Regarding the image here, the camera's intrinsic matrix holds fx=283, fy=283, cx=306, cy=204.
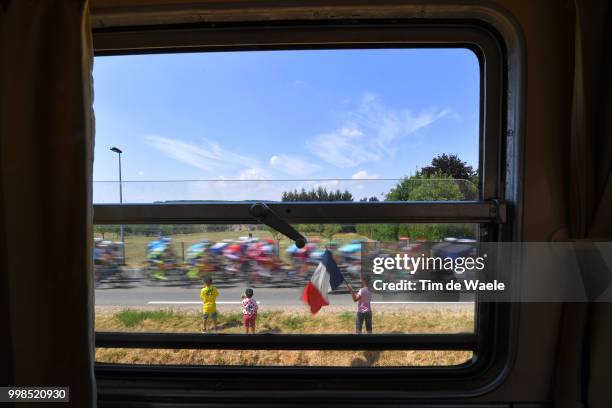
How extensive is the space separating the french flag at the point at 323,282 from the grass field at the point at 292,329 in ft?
0.21

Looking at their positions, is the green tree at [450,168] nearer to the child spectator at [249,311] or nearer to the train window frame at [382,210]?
the train window frame at [382,210]

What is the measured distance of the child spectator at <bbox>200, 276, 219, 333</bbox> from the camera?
4.03ft

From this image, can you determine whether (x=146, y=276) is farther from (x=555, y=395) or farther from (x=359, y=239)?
(x=555, y=395)

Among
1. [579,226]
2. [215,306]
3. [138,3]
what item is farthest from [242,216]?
[579,226]

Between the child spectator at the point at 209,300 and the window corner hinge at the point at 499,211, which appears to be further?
the child spectator at the point at 209,300

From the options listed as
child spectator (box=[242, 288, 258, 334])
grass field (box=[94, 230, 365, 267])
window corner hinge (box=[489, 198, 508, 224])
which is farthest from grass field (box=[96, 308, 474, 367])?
window corner hinge (box=[489, 198, 508, 224])

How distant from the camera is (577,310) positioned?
1.01 metres

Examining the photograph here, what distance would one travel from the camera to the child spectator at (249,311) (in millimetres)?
1223

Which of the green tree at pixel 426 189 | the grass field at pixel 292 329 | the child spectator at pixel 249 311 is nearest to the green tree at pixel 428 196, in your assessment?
the green tree at pixel 426 189

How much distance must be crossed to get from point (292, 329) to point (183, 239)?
24.0 inches

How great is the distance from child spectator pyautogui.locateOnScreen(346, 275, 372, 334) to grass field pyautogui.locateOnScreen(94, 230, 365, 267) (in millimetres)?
203

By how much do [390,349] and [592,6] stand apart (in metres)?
1.45

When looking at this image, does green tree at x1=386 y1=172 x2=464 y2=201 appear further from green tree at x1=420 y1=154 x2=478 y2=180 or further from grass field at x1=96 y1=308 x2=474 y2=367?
grass field at x1=96 y1=308 x2=474 y2=367

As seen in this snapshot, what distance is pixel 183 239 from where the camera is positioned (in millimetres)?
1211
